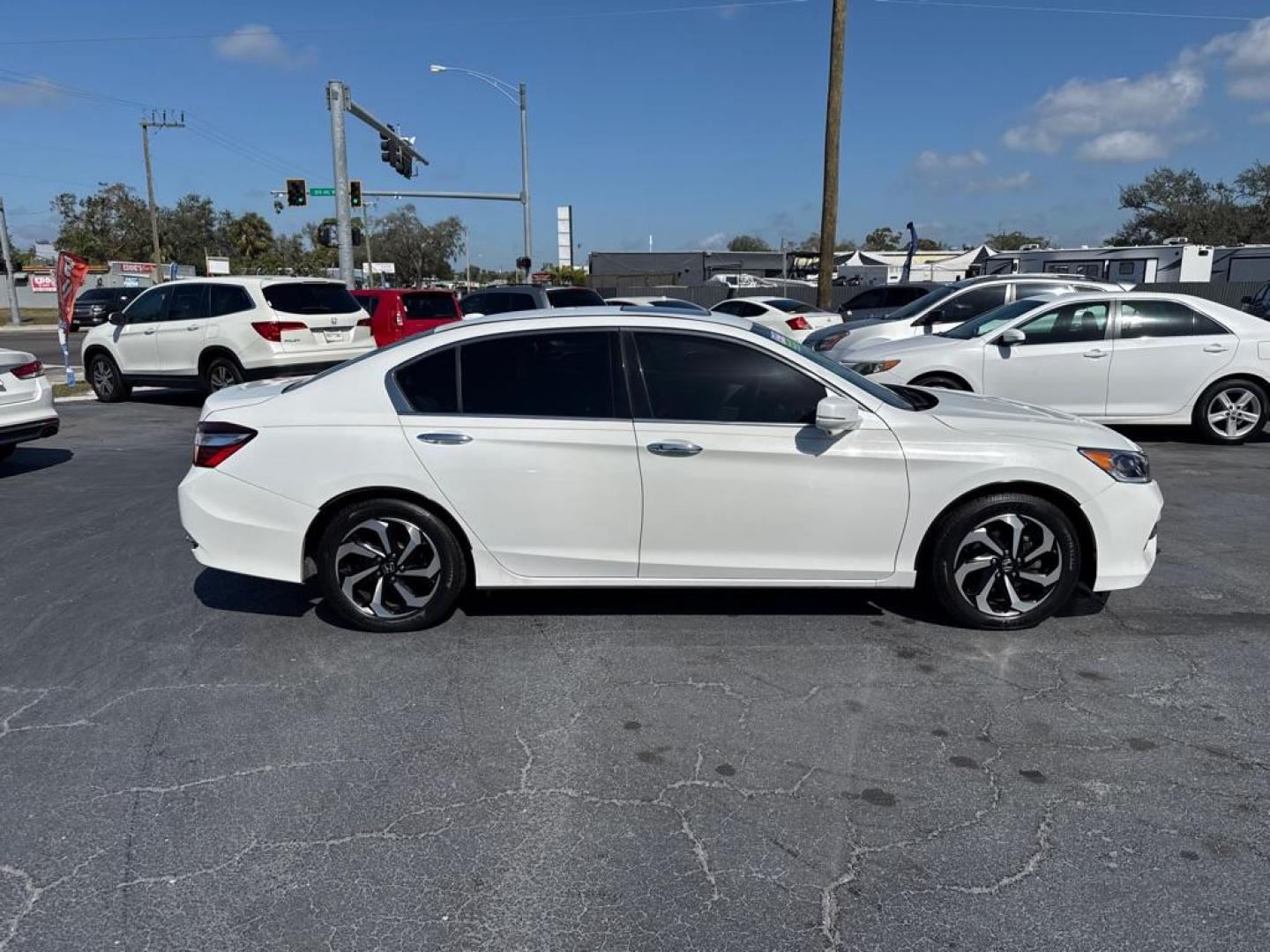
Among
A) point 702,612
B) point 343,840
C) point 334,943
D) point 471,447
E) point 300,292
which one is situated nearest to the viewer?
A: point 334,943

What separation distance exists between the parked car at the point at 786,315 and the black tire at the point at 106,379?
10.1 metres

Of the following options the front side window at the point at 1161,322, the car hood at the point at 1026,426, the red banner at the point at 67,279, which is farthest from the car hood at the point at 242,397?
the red banner at the point at 67,279

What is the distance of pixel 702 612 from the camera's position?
4.96 meters

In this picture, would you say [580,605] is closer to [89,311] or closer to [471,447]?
[471,447]

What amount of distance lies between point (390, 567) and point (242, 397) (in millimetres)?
1256

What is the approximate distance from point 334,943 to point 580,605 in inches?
104

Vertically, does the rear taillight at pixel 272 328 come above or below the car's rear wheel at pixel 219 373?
above

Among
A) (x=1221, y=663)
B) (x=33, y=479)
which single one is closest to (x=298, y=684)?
(x=1221, y=663)

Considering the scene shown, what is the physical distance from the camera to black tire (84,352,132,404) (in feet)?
45.0

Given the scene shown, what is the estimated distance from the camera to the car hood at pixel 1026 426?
4562 millimetres

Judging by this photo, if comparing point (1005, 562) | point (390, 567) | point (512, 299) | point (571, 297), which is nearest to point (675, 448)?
point (390, 567)

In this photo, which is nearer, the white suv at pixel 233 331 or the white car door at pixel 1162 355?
the white car door at pixel 1162 355

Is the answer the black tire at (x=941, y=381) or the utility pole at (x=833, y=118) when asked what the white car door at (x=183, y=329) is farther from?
the utility pole at (x=833, y=118)

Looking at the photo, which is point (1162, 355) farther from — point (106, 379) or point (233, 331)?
point (106, 379)
